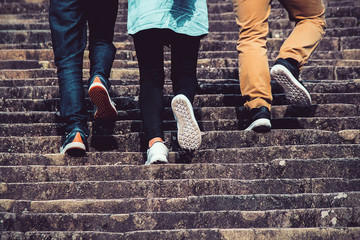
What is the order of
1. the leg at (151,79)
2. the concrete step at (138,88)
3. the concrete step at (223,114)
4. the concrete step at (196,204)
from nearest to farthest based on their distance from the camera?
the concrete step at (196,204), the leg at (151,79), the concrete step at (223,114), the concrete step at (138,88)

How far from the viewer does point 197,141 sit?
9.39 ft

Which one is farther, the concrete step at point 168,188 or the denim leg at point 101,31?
the denim leg at point 101,31

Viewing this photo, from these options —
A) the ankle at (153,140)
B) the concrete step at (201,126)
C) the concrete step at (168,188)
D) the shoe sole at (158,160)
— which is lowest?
the concrete step at (168,188)

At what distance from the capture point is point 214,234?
2.25m

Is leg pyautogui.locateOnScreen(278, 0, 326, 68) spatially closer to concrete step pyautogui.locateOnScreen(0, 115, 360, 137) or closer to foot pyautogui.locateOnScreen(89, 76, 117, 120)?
concrete step pyautogui.locateOnScreen(0, 115, 360, 137)

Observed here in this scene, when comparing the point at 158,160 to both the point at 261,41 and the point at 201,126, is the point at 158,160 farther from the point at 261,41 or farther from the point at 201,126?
the point at 261,41

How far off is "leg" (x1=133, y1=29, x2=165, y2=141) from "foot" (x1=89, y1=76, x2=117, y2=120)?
255mm

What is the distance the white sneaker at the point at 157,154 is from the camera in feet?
9.21

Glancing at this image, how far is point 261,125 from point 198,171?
1.94 feet

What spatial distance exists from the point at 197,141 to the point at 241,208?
55 cm

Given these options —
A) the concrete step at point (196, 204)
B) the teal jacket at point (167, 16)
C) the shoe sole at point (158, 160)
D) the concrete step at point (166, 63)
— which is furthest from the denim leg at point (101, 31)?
the concrete step at point (166, 63)

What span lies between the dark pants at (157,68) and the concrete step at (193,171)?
9.8 inches

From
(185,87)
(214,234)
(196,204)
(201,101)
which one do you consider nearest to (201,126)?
(201,101)

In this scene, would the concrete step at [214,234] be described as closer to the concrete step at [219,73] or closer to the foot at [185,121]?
the foot at [185,121]
